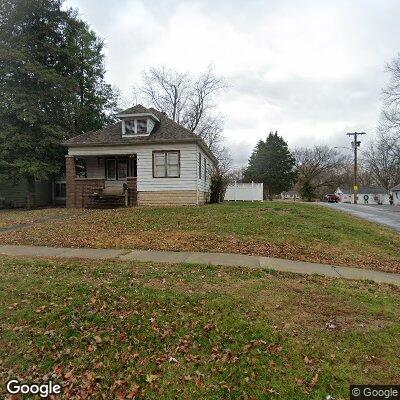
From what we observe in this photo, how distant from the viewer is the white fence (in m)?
28.3

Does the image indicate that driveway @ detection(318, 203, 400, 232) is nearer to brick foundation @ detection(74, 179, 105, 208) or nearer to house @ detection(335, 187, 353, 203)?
brick foundation @ detection(74, 179, 105, 208)

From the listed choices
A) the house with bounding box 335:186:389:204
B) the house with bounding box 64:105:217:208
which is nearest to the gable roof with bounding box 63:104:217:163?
the house with bounding box 64:105:217:208

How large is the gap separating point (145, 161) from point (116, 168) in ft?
11.5

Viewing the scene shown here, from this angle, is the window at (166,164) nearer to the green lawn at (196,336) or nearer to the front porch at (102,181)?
the front porch at (102,181)

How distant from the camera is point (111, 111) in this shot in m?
30.0

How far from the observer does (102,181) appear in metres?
20.3

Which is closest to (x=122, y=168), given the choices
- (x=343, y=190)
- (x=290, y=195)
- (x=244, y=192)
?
(x=244, y=192)

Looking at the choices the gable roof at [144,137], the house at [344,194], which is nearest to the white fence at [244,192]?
the gable roof at [144,137]

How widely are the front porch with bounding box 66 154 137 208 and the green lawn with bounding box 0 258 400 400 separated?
13.5 m

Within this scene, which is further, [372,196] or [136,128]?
[372,196]

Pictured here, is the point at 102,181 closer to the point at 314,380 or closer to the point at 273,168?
the point at 314,380

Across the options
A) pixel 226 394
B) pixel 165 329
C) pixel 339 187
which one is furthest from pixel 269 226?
pixel 339 187

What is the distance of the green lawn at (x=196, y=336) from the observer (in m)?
3.62

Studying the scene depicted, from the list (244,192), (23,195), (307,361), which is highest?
(244,192)
